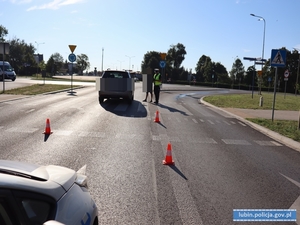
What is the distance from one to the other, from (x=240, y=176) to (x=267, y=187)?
68cm

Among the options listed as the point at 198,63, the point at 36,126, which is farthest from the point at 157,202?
the point at 198,63

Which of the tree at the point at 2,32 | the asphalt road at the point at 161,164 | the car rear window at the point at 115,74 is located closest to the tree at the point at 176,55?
the tree at the point at 2,32

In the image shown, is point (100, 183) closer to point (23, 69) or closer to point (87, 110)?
point (87, 110)

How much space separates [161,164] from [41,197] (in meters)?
5.03

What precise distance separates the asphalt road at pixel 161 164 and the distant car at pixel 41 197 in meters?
1.69

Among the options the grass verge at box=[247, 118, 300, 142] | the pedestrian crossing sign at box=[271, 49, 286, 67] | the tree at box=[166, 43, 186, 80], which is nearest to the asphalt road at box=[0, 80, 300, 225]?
the grass verge at box=[247, 118, 300, 142]

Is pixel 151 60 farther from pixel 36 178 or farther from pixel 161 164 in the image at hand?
pixel 36 178

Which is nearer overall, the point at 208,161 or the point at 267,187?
the point at 267,187

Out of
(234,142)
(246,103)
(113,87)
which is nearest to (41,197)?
(234,142)

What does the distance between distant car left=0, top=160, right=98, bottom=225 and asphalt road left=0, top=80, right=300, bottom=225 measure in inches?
66.7

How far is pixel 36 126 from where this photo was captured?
37.3 ft

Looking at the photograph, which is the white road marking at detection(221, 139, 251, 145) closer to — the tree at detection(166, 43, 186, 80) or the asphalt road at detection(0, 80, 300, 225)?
the asphalt road at detection(0, 80, 300, 225)

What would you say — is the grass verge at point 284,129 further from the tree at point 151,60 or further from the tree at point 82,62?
the tree at point 82,62

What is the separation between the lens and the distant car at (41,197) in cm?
213
